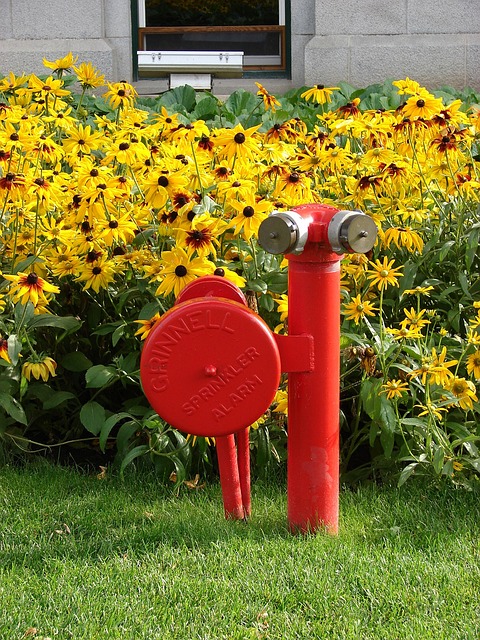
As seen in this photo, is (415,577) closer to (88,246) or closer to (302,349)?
(302,349)

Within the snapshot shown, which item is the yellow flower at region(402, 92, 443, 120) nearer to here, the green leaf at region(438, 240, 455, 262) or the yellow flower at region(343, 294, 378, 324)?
the green leaf at region(438, 240, 455, 262)

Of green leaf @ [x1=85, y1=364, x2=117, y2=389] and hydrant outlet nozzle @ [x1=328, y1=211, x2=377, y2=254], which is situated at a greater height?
hydrant outlet nozzle @ [x1=328, y1=211, x2=377, y2=254]

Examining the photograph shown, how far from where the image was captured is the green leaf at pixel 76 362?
350cm

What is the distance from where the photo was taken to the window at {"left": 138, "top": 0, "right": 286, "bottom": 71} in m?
8.94

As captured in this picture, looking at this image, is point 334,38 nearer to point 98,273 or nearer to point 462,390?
point 98,273

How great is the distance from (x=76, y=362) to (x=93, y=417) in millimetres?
269

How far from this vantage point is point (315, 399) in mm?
2656

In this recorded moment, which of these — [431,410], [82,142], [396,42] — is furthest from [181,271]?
[396,42]

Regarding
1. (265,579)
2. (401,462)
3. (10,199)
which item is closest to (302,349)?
(265,579)

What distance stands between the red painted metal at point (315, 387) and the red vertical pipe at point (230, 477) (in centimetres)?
15

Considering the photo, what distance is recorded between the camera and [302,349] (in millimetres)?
2623

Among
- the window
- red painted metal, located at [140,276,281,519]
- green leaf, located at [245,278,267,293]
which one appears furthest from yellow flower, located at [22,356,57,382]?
the window

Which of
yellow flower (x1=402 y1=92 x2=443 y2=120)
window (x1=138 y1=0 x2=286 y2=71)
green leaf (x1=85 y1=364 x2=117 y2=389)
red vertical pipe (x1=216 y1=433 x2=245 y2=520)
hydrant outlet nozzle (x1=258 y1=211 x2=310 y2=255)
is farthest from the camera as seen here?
window (x1=138 y1=0 x2=286 y2=71)

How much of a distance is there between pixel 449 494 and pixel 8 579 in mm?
1293
